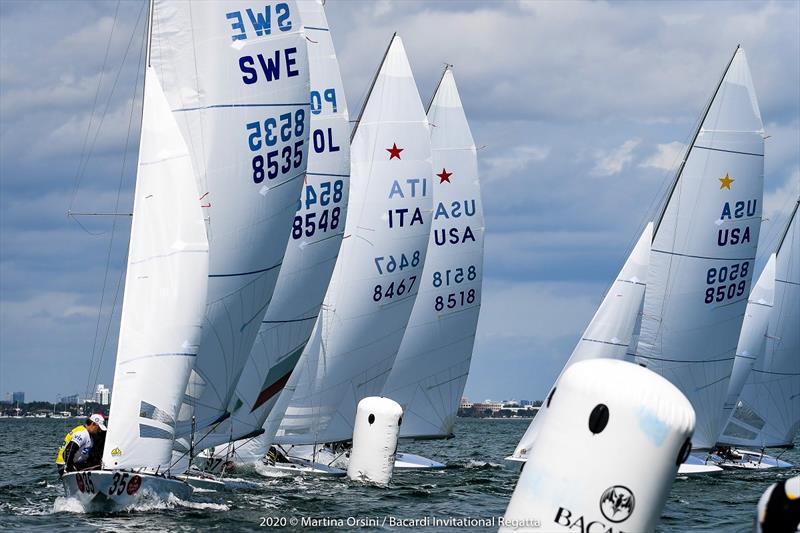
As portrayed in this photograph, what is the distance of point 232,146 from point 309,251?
4.46 m

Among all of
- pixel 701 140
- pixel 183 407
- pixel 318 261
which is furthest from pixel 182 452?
pixel 701 140

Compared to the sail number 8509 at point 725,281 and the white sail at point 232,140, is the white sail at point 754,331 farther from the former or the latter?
the white sail at point 232,140

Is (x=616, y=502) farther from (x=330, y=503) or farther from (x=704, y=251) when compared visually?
(x=704, y=251)

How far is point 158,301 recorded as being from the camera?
19.5 metres

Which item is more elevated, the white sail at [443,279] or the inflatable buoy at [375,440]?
the white sail at [443,279]

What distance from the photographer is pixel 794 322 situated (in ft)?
130

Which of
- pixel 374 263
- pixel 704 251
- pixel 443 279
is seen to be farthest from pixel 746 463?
pixel 374 263

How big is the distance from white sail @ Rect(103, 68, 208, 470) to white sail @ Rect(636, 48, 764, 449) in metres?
16.4

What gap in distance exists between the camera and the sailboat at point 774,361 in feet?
130

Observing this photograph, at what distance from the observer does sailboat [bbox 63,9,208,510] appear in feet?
62.9

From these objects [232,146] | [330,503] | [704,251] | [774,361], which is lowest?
[330,503]

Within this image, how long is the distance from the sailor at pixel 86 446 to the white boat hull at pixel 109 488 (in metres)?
0.77

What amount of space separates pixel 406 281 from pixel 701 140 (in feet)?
27.0

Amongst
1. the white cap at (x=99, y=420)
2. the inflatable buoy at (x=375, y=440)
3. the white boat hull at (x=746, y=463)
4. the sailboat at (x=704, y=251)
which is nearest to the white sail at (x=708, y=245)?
the sailboat at (x=704, y=251)
